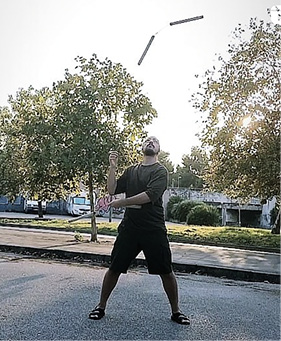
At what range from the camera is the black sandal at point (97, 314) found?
15.4 ft

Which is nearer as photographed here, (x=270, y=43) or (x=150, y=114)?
(x=150, y=114)

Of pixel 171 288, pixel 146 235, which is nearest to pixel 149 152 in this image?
pixel 146 235

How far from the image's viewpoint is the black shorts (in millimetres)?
4672

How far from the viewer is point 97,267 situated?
347 inches

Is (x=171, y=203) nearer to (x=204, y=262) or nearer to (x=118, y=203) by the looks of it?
(x=204, y=262)

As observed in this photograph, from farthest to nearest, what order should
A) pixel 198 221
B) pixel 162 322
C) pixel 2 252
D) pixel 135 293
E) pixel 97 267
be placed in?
pixel 198 221 < pixel 2 252 < pixel 97 267 < pixel 135 293 < pixel 162 322

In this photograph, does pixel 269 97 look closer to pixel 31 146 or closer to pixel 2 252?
pixel 31 146

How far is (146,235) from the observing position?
4691mm

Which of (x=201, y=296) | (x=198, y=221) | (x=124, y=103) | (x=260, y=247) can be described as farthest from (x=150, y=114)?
(x=198, y=221)

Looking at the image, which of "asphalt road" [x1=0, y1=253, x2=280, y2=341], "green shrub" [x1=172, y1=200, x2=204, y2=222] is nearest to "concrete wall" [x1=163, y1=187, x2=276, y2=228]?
"green shrub" [x1=172, y1=200, x2=204, y2=222]

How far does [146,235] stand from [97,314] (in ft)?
2.93

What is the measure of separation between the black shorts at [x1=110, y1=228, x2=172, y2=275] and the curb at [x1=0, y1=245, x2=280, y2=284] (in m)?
3.99

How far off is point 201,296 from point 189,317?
1.24m

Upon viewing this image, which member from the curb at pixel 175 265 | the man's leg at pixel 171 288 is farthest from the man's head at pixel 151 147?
the curb at pixel 175 265
